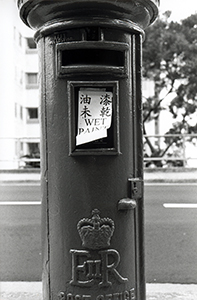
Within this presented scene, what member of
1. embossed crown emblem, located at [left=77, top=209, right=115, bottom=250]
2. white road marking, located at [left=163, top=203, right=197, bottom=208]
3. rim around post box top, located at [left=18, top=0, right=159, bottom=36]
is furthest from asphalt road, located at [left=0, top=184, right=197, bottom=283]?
rim around post box top, located at [left=18, top=0, right=159, bottom=36]

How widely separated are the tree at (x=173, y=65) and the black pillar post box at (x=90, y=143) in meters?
11.9

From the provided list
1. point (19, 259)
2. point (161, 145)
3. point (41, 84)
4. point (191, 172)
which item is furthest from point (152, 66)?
point (41, 84)

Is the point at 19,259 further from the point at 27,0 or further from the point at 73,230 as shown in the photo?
the point at 27,0

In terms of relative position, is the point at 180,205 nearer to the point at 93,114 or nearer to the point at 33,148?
the point at 93,114

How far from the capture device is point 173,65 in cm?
1438

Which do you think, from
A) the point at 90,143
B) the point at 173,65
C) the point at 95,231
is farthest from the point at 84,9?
the point at 173,65

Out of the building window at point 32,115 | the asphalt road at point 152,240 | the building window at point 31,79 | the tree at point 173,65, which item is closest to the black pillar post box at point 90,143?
the asphalt road at point 152,240

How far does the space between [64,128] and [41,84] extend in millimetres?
298

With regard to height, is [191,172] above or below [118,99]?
below

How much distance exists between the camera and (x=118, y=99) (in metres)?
1.92

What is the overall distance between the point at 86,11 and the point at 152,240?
12.0 feet

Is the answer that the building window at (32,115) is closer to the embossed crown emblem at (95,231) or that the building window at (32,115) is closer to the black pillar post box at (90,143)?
the black pillar post box at (90,143)

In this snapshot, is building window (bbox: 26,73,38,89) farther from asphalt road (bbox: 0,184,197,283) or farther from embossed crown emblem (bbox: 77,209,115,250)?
embossed crown emblem (bbox: 77,209,115,250)

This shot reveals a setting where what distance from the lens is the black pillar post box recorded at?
1.87 m
